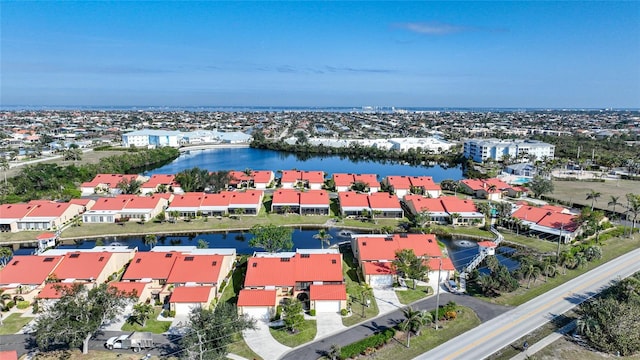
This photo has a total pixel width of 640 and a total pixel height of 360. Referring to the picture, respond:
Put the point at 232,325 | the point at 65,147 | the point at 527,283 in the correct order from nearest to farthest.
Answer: the point at 232,325 < the point at 527,283 < the point at 65,147

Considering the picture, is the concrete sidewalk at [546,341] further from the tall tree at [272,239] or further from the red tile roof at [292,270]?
the tall tree at [272,239]

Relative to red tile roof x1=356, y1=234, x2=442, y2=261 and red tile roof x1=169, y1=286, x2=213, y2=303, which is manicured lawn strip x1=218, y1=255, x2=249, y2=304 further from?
red tile roof x1=356, y1=234, x2=442, y2=261

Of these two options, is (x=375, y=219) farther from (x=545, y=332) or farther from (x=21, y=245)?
(x=21, y=245)

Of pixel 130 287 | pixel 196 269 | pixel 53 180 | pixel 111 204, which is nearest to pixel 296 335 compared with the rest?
pixel 196 269

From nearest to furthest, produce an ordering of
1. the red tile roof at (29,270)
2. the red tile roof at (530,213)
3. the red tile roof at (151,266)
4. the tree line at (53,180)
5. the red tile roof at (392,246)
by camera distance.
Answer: the red tile roof at (29,270), the red tile roof at (151,266), the red tile roof at (392,246), the red tile roof at (530,213), the tree line at (53,180)

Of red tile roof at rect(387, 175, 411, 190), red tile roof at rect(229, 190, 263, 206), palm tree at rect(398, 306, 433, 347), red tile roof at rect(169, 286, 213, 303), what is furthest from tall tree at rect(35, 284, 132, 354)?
red tile roof at rect(387, 175, 411, 190)

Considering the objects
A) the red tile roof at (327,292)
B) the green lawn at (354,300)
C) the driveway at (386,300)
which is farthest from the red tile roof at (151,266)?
the driveway at (386,300)

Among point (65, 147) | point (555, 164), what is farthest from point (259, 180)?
point (65, 147)
